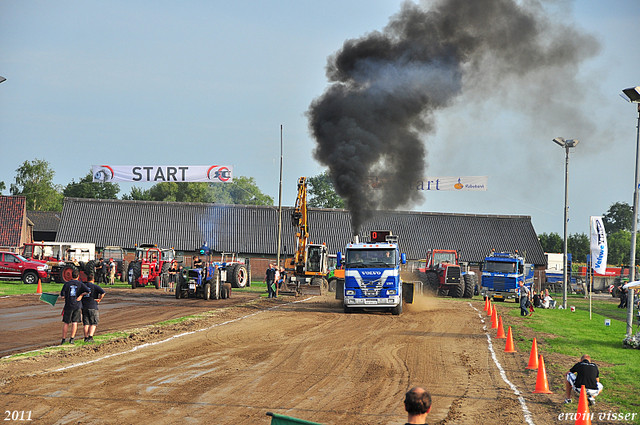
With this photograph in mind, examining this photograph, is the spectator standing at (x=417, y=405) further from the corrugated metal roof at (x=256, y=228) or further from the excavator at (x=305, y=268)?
the corrugated metal roof at (x=256, y=228)

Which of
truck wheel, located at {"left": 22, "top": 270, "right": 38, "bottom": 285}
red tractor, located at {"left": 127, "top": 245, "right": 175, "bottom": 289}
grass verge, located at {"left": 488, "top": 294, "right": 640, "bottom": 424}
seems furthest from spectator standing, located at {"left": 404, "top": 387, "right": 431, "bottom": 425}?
truck wheel, located at {"left": 22, "top": 270, "right": 38, "bottom": 285}

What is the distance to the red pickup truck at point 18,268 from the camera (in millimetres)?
36375

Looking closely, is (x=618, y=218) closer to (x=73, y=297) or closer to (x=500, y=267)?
(x=500, y=267)

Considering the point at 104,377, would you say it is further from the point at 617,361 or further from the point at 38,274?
the point at 38,274

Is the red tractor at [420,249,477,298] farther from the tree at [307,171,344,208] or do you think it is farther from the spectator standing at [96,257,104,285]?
the tree at [307,171,344,208]

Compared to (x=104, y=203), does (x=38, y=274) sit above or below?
below

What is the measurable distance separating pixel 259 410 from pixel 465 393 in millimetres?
3853

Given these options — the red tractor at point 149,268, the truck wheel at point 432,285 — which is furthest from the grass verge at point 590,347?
the red tractor at point 149,268

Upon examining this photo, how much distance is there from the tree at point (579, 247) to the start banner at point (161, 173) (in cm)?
6635

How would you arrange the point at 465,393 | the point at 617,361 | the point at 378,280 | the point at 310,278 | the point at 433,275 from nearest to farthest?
the point at 465,393 < the point at 617,361 < the point at 378,280 < the point at 310,278 < the point at 433,275

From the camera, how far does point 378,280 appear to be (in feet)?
75.5

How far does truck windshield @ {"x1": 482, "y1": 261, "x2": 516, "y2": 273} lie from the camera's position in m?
37.8

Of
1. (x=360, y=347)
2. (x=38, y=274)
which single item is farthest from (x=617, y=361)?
(x=38, y=274)

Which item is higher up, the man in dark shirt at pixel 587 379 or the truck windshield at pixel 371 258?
the truck windshield at pixel 371 258
